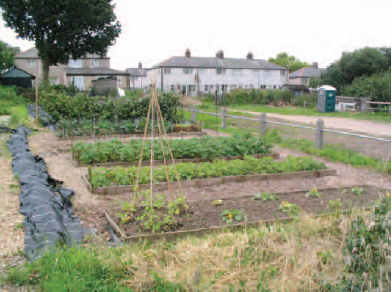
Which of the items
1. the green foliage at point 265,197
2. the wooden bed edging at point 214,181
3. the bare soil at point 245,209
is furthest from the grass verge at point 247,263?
the wooden bed edging at point 214,181

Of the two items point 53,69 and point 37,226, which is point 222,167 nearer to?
point 37,226

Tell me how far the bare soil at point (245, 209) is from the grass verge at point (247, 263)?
71 cm

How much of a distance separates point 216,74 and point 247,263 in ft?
144

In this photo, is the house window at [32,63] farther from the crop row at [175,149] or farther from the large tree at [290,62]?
the large tree at [290,62]

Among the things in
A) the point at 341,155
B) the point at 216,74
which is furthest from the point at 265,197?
the point at 216,74

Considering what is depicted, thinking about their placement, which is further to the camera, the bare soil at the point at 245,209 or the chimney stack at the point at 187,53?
the chimney stack at the point at 187,53

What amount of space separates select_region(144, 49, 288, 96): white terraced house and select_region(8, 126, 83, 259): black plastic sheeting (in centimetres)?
3650

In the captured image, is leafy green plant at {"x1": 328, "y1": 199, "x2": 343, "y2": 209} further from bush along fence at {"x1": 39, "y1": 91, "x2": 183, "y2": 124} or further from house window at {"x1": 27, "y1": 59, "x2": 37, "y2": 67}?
house window at {"x1": 27, "y1": 59, "x2": 37, "y2": 67}

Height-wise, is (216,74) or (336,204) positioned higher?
(216,74)

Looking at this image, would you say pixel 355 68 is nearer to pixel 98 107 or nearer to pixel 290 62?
pixel 98 107

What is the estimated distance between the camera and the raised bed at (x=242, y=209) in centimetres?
423

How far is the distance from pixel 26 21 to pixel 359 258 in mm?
33958

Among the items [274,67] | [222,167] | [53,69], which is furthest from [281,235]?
[53,69]

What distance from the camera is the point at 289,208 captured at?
493 cm
